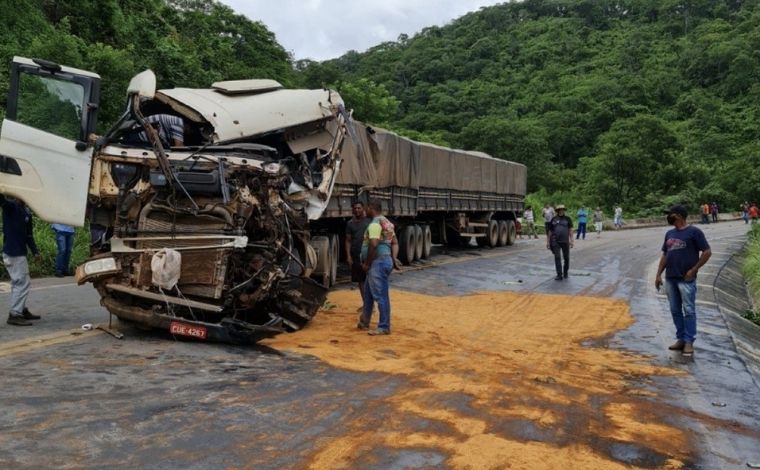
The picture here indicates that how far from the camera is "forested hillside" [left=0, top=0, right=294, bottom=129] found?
72.4 feet

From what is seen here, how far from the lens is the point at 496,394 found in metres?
6.12

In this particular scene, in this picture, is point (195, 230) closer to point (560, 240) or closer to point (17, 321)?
point (17, 321)

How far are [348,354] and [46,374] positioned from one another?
288 cm

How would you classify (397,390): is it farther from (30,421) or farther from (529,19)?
(529,19)

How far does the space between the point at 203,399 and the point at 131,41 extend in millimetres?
26373

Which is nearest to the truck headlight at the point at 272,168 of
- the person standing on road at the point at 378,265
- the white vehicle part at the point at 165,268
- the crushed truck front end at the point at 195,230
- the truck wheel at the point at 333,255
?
the crushed truck front end at the point at 195,230

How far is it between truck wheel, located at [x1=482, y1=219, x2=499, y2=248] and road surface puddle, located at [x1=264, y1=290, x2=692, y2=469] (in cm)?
1470

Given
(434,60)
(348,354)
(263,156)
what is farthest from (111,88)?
(434,60)

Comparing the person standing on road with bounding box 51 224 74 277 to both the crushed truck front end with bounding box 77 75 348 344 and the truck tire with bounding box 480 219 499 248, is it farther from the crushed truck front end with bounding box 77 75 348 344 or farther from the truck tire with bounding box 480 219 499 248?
the truck tire with bounding box 480 219 499 248

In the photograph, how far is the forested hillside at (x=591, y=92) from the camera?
53.1 metres

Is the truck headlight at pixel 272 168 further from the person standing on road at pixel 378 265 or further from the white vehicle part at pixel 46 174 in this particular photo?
the white vehicle part at pixel 46 174

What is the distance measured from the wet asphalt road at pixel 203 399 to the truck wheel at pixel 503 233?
17.3m

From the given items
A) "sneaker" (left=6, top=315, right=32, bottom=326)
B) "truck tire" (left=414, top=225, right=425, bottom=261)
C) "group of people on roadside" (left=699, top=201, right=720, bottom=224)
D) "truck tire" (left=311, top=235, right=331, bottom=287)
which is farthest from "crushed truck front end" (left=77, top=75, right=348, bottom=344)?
"group of people on roadside" (left=699, top=201, right=720, bottom=224)

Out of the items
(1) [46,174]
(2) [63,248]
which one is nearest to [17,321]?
(1) [46,174]
